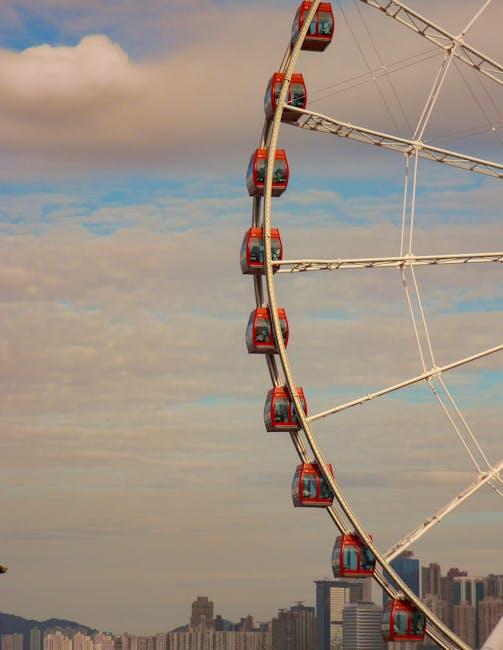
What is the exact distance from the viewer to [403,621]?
57.0 m

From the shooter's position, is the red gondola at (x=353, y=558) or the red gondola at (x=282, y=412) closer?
the red gondola at (x=353, y=558)

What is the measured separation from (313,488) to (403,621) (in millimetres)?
4758

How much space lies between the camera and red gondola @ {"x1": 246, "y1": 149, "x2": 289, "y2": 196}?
58.0 m

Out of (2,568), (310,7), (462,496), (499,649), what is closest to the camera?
(2,568)

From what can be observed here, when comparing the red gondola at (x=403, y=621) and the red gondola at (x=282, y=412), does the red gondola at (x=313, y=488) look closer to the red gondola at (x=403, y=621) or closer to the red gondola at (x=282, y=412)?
the red gondola at (x=282, y=412)

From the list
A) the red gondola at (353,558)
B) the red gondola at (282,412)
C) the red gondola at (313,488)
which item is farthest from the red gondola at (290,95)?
the red gondola at (353,558)

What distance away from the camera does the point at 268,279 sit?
2259 inches

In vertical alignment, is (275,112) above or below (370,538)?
above

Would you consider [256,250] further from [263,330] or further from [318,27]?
[318,27]

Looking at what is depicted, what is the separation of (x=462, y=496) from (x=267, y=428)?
6490mm

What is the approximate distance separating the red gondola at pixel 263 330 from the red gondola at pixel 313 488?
3852 mm

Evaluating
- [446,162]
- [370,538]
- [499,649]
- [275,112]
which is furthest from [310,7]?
[499,649]

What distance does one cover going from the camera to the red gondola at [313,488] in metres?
57.0

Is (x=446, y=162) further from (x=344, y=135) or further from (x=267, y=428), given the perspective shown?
(x=267, y=428)
